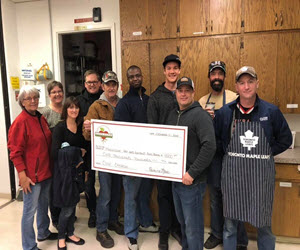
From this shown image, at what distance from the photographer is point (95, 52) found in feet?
17.2

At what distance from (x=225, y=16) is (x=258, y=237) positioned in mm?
2099

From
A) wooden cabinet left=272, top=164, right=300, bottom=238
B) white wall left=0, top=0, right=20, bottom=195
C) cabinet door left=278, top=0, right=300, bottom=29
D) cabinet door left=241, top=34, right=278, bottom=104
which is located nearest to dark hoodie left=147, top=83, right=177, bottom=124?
cabinet door left=241, top=34, right=278, bottom=104

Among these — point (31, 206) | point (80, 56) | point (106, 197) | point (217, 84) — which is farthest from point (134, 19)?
point (31, 206)

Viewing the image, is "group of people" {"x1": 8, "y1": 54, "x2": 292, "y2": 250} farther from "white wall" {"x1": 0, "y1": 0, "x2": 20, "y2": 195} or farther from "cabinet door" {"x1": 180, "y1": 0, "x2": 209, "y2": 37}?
"white wall" {"x1": 0, "y1": 0, "x2": 20, "y2": 195}

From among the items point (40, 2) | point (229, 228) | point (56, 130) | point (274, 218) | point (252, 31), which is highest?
point (40, 2)

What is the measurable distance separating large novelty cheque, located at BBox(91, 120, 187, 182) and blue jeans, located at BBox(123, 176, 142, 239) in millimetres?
179

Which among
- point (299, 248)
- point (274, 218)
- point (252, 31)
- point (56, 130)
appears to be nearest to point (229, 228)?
point (274, 218)

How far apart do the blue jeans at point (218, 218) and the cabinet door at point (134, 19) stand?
185 cm

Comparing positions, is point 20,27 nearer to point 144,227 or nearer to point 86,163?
point 86,163

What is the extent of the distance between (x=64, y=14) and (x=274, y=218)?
3.62 m

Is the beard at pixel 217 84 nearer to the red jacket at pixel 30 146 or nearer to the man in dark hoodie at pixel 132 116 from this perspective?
the man in dark hoodie at pixel 132 116

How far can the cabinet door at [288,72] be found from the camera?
2508mm

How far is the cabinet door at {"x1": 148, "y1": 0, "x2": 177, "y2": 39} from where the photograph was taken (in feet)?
9.11

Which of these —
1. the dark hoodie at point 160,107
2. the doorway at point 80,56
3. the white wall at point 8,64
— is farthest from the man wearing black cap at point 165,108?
the white wall at point 8,64
